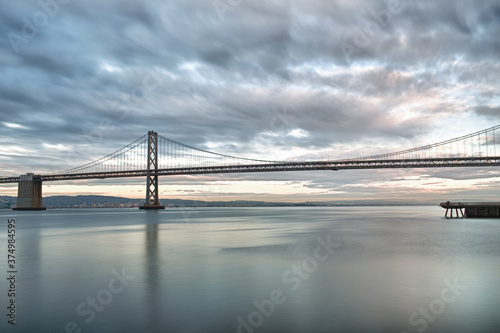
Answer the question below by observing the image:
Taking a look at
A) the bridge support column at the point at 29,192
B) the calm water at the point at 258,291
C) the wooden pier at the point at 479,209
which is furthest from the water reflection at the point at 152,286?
the bridge support column at the point at 29,192

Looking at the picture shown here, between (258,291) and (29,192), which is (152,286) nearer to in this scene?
(258,291)

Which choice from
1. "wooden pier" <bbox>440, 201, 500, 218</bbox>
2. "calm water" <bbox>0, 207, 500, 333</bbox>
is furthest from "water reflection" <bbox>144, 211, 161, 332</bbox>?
"wooden pier" <bbox>440, 201, 500, 218</bbox>

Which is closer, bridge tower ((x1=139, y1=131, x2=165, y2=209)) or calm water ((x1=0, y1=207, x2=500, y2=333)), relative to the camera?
calm water ((x1=0, y1=207, x2=500, y2=333))

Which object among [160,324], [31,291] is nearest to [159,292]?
[160,324]

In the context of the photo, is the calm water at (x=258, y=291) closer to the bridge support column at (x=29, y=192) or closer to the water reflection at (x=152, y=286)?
the water reflection at (x=152, y=286)

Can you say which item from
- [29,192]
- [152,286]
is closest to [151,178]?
[29,192]

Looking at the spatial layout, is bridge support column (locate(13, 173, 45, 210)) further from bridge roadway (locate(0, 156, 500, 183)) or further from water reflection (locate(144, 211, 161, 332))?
water reflection (locate(144, 211, 161, 332))

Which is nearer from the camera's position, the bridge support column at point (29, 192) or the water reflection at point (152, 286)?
the water reflection at point (152, 286)

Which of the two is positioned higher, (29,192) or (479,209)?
(29,192)

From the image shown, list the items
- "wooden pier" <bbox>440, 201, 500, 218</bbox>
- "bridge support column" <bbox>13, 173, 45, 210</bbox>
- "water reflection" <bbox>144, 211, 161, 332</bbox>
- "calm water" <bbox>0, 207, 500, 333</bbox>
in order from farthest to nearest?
"bridge support column" <bbox>13, 173, 45, 210</bbox> → "wooden pier" <bbox>440, 201, 500, 218</bbox> → "water reflection" <bbox>144, 211, 161, 332</bbox> → "calm water" <bbox>0, 207, 500, 333</bbox>
